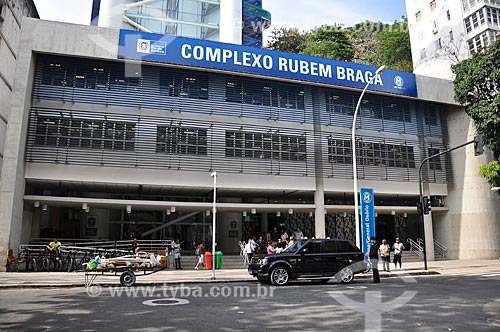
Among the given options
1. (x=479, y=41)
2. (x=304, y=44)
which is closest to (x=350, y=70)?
(x=479, y=41)

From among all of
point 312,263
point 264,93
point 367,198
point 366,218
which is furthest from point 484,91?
point 312,263

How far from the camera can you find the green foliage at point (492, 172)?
2764 centimetres

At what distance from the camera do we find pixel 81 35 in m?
22.0

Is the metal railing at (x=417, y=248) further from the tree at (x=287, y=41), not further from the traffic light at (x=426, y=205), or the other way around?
the tree at (x=287, y=41)

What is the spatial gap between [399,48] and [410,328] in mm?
59992

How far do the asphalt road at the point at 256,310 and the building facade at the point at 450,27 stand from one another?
37.0 meters

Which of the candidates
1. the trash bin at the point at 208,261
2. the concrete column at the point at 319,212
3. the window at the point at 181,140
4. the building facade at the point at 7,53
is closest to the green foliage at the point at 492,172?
the concrete column at the point at 319,212

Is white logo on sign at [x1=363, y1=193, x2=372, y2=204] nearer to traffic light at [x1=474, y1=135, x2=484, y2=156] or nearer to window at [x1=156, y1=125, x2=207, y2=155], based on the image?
traffic light at [x1=474, y1=135, x2=484, y2=156]

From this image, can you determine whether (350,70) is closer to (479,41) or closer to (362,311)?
(362,311)

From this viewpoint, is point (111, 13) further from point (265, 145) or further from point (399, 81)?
point (399, 81)

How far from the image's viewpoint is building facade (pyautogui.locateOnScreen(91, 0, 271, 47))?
52.1m

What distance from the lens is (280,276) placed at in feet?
47.2

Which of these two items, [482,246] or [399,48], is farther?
[399,48]

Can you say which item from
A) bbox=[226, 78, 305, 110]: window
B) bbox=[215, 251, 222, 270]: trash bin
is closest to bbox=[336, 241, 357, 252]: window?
bbox=[215, 251, 222, 270]: trash bin
